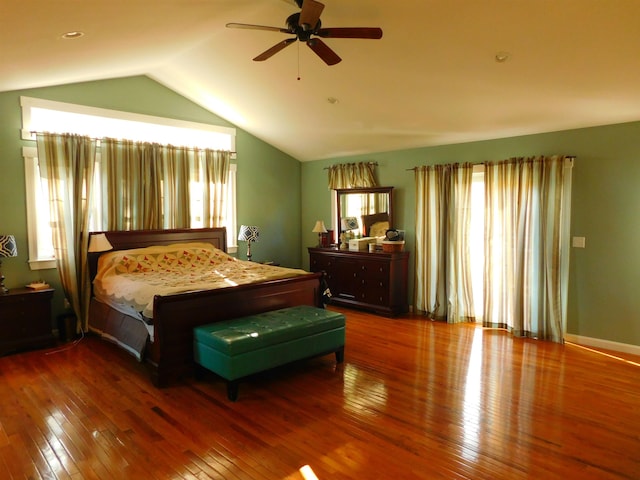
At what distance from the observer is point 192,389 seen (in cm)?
344

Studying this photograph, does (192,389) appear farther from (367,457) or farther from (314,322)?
(367,457)

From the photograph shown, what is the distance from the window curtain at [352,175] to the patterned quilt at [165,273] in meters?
2.18

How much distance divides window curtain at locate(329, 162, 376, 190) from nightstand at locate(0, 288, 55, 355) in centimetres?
420

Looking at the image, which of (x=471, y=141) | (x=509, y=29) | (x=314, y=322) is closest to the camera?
(x=509, y=29)

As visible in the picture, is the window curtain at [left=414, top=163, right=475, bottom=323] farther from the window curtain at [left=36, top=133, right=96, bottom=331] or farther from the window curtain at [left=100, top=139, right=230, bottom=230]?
the window curtain at [left=36, top=133, right=96, bottom=331]

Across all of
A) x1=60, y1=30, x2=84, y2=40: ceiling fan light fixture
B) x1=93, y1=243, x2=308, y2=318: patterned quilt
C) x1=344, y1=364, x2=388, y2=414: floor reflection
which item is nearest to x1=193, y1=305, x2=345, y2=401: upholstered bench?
x1=344, y1=364, x2=388, y2=414: floor reflection

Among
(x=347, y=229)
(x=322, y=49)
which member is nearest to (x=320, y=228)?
(x=347, y=229)

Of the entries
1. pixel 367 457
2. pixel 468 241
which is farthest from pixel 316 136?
pixel 367 457

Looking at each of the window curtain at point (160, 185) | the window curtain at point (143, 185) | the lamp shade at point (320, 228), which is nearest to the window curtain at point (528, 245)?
the lamp shade at point (320, 228)

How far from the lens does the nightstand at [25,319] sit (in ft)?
13.8

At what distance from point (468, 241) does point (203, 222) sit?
373cm

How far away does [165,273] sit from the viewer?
4.76 m

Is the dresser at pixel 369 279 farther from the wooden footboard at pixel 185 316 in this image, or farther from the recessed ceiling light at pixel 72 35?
the recessed ceiling light at pixel 72 35

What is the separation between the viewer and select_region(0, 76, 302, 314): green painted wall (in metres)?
4.54
